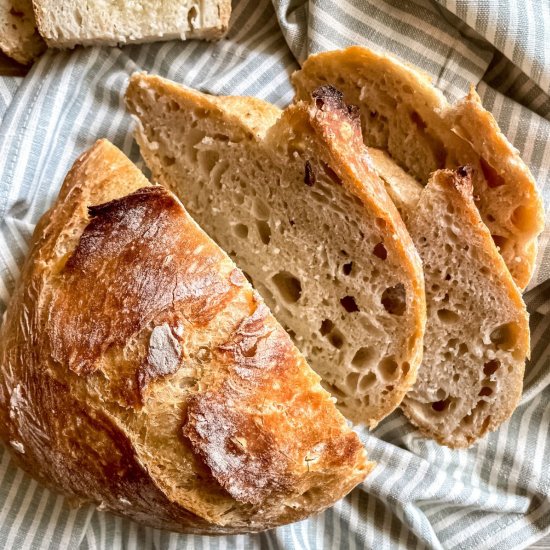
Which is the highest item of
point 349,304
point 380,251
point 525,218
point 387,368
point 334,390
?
point 525,218

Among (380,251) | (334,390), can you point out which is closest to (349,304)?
(380,251)

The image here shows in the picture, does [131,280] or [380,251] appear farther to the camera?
[380,251]

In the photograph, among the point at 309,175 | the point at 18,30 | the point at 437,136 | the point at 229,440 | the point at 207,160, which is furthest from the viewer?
the point at 18,30

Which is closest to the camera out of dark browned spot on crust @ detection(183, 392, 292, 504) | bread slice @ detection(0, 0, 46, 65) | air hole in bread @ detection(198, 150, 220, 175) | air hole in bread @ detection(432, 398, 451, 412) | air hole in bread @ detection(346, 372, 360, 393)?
dark browned spot on crust @ detection(183, 392, 292, 504)

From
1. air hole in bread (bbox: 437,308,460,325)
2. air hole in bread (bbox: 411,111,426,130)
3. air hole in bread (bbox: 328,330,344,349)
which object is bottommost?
air hole in bread (bbox: 328,330,344,349)

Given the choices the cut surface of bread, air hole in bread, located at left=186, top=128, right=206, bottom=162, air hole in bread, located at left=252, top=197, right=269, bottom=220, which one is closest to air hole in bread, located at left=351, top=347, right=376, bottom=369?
the cut surface of bread

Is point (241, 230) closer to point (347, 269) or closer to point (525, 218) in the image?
point (347, 269)

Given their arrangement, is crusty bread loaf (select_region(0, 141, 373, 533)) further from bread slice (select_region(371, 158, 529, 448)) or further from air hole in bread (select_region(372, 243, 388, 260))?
bread slice (select_region(371, 158, 529, 448))

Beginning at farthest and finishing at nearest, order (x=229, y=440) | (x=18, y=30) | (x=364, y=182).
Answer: (x=18, y=30) < (x=364, y=182) < (x=229, y=440)
